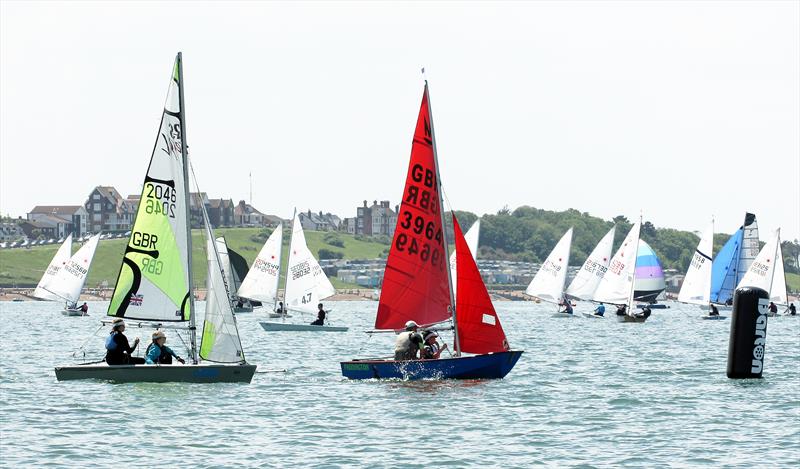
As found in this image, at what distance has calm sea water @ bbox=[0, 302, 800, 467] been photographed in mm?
23562

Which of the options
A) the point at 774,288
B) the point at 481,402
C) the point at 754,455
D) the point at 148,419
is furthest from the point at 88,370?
the point at 774,288

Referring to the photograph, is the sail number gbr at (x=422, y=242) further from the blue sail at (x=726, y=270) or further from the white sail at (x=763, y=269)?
the blue sail at (x=726, y=270)

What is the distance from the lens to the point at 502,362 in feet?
113

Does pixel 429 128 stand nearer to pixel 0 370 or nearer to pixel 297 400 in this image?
pixel 297 400

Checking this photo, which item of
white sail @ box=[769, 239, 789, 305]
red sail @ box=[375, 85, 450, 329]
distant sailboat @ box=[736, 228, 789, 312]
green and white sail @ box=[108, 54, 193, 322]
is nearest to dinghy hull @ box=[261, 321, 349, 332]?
red sail @ box=[375, 85, 450, 329]

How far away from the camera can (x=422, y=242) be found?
114 feet

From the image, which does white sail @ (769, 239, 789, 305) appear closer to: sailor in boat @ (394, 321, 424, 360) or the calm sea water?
the calm sea water

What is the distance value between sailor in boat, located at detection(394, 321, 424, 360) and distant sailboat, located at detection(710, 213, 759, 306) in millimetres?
69719

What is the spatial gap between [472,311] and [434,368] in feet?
7.08

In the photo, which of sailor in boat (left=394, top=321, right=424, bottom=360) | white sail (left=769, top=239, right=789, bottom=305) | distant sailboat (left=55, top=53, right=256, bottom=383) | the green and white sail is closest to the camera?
distant sailboat (left=55, top=53, right=256, bottom=383)

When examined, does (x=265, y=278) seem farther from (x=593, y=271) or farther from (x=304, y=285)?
(x=593, y=271)

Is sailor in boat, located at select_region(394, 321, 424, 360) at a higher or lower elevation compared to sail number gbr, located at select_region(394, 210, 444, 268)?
lower

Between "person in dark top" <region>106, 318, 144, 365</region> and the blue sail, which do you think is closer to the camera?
"person in dark top" <region>106, 318, 144, 365</region>

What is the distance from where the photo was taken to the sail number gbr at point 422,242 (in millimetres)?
34781
